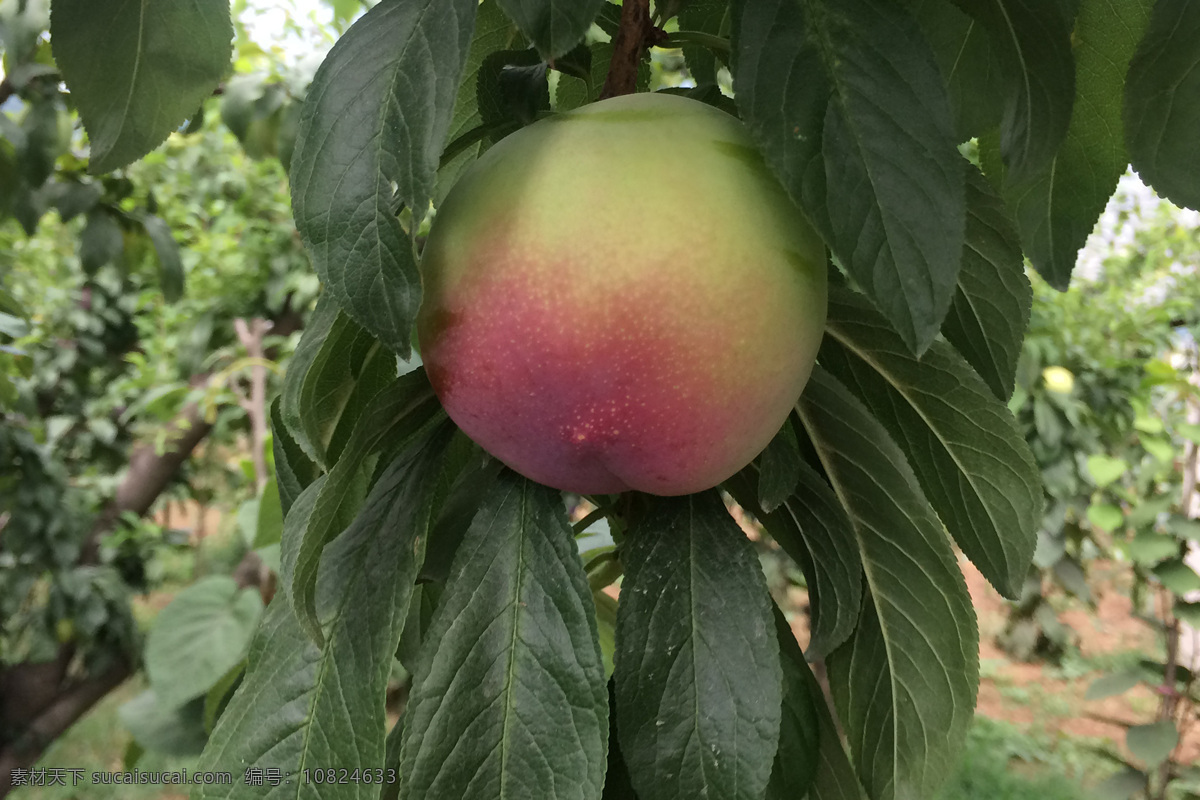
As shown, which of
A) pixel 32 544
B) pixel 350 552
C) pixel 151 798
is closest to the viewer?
pixel 350 552

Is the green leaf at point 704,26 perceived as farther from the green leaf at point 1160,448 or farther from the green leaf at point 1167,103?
the green leaf at point 1160,448

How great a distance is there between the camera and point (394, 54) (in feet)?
1.09

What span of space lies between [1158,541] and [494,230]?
157cm

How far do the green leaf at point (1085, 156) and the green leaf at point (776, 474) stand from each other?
0.63 ft

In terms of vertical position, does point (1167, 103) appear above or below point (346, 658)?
above

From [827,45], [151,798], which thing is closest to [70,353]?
[151,798]

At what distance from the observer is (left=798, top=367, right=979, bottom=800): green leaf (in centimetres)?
42

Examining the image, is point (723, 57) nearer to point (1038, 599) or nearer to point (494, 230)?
point (494, 230)

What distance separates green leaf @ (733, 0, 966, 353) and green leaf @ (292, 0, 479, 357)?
11 cm

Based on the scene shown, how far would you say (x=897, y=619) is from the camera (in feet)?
1.44

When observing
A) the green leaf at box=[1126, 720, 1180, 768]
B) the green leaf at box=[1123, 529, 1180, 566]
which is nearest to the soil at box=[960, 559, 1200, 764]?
the green leaf at box=[1126, 720, 1180, 768]

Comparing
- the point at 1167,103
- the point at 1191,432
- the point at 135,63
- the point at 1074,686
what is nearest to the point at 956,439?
the point at 1167,103

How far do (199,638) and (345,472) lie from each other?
1382mm

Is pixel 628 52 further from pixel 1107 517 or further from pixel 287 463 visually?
pixel 1107 517
